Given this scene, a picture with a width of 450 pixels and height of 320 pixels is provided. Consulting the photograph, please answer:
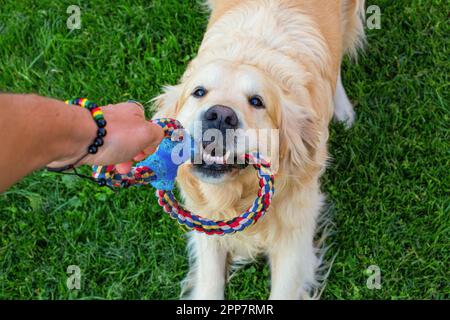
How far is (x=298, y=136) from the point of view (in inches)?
124

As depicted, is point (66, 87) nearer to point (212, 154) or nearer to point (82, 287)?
point (82, 287)

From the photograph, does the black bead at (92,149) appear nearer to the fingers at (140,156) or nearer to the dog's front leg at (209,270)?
the fingers at (140,156)

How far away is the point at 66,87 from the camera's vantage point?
4.61 meters

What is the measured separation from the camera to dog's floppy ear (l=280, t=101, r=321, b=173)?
307 centimetres

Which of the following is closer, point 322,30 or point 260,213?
point 260,213

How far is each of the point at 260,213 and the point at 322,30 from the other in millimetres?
1535

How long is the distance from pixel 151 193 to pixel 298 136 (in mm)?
1371

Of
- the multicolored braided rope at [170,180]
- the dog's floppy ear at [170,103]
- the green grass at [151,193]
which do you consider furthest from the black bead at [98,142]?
the green grass at [151,193]

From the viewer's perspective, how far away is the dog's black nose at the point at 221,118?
2.63 m

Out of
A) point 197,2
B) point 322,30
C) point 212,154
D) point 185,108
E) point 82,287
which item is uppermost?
point 197,2

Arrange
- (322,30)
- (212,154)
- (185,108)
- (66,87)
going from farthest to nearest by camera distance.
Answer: (66,87)
(322,30)
(185,108)
(212,154)

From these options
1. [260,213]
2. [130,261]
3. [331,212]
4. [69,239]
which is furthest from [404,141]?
[69,239]

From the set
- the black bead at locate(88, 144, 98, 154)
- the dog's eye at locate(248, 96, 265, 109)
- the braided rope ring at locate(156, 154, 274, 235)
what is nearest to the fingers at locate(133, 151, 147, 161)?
the black bead at locate(88, 144, 98, 154)

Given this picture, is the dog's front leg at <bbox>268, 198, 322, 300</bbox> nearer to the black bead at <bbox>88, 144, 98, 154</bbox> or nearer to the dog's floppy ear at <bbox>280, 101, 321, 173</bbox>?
the dog's floppy ear at <bbox>280, 101, 321, 173</bbox>
